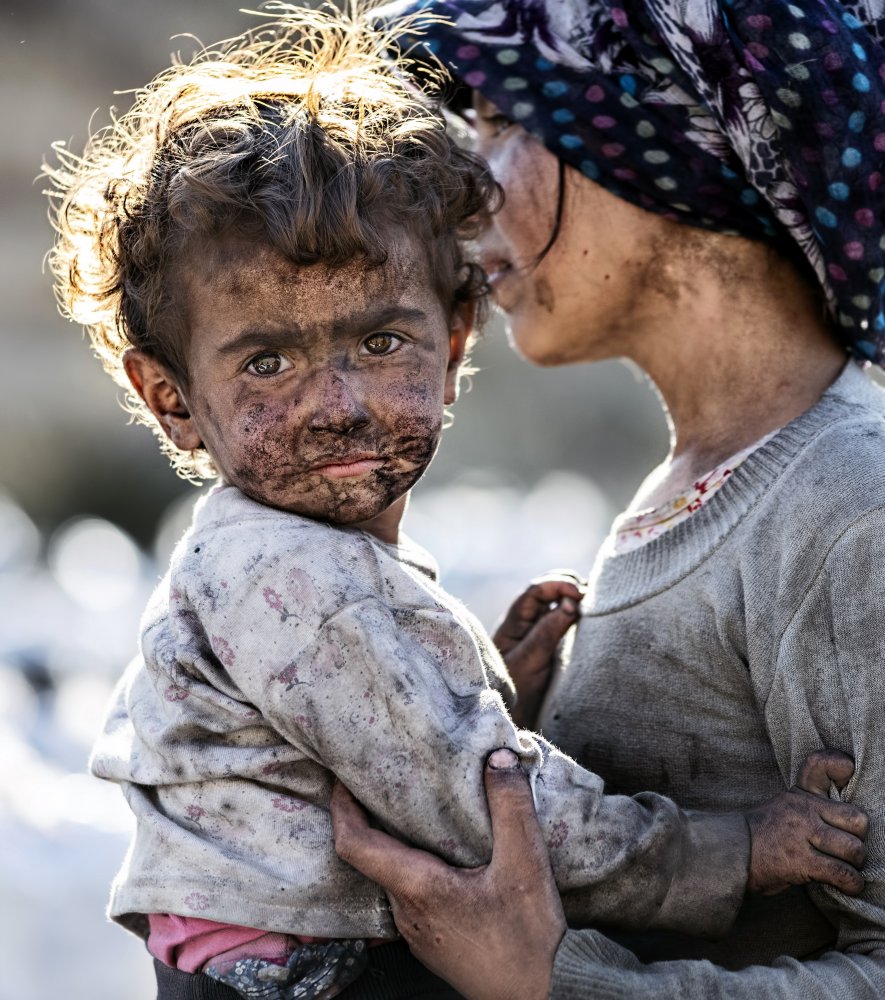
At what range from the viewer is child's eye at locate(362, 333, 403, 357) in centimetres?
175

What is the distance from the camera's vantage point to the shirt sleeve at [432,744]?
1.52 metres

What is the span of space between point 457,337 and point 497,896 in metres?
0.90

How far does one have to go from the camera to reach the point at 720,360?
83.7 inches

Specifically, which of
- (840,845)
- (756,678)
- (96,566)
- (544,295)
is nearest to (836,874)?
(840,845)

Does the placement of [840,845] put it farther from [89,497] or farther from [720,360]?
[89,497]

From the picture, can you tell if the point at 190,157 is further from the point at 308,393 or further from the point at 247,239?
the point at 308,393

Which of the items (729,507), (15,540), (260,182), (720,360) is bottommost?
(15,540)

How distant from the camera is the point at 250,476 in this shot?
172 cm

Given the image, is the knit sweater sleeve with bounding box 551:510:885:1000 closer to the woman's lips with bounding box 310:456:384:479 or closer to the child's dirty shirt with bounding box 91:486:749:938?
the child's dirty shirt with bounding box 91:486:749:938

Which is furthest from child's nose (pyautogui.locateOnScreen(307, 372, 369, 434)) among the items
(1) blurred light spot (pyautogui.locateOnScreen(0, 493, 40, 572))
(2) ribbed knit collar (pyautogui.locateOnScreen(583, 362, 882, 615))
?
(1) blurred light spot (pyautogui.locateOnScreen(0, 493, 40, 572))

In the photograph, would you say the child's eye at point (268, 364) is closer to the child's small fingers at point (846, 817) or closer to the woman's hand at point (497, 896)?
the woman's hand at point (497, 896)

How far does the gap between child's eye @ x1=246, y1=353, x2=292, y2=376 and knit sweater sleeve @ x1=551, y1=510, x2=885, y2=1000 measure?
28.1 inches

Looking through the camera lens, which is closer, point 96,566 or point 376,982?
point 376,982

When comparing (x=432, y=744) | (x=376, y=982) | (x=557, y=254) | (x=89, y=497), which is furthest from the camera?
(x=89, y=497)
